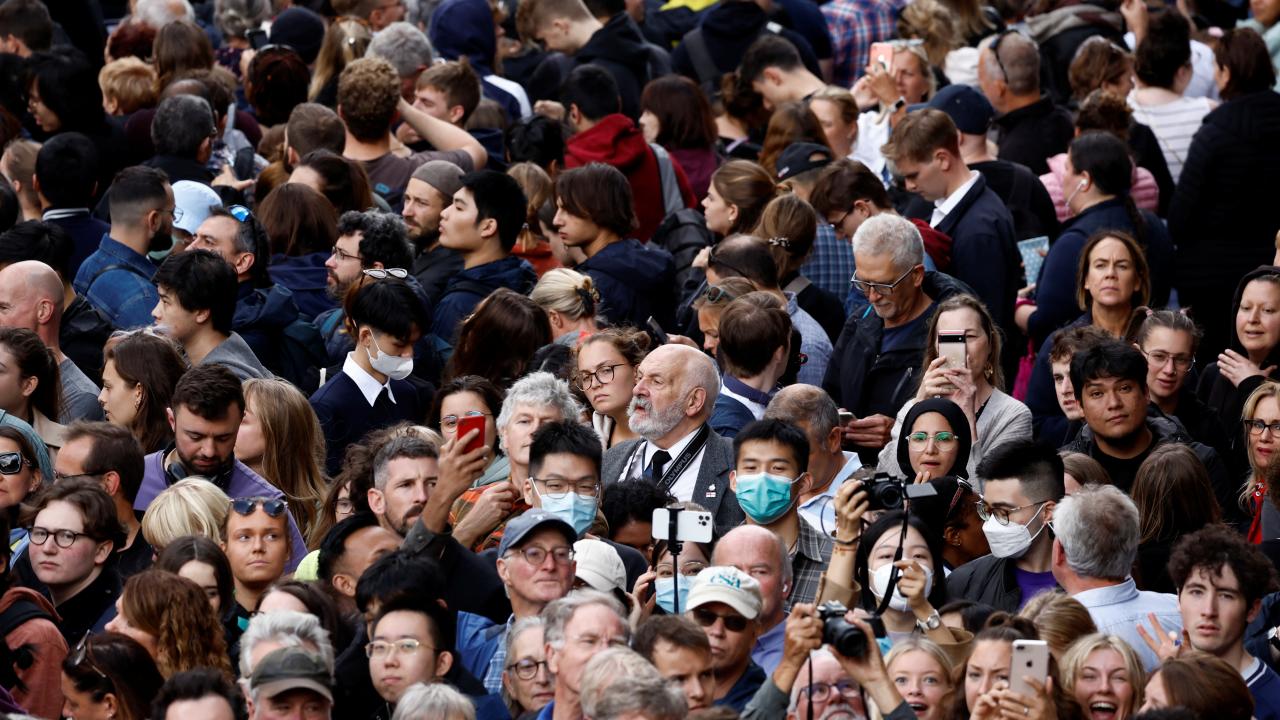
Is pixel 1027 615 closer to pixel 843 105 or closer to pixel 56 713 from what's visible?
pixel 56 713

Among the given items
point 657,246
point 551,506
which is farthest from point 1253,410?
point 657,246

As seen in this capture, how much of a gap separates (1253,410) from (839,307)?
7.57 ft

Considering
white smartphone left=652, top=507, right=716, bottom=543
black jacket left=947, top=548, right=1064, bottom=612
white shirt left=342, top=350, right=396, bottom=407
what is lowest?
white shirt left=342, top=350, right=396, bottom=407

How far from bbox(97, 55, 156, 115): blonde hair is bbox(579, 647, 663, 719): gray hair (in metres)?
7.13

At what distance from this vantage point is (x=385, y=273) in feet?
30.3

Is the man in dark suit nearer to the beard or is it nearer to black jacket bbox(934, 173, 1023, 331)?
the beard

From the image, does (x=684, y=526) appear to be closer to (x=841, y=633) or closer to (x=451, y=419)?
(x=841, y=633)

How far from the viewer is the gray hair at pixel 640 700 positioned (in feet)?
19.0

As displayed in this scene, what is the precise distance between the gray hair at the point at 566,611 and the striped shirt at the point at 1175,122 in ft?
21.8

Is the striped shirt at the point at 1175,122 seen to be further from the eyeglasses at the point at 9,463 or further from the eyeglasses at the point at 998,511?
the eyeglasses at the point at 9,463

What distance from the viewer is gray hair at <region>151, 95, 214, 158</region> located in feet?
36.3

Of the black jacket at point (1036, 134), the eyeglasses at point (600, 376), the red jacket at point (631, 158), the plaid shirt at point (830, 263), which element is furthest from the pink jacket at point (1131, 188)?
the eyeglasses at point (600, 376)

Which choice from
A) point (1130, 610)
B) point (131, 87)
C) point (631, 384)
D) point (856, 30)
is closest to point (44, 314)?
point (631, 384)

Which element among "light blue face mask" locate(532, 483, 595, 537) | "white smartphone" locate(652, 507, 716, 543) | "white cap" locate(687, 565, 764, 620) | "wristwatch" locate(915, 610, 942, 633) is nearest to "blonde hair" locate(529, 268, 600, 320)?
"light blue face mask" locate(532, 483, 595, 537)
